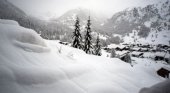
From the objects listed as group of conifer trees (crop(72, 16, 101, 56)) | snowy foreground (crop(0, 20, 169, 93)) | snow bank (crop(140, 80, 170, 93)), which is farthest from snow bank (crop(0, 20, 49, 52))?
group of conifer trees (crop(72, 16, 101, 56))

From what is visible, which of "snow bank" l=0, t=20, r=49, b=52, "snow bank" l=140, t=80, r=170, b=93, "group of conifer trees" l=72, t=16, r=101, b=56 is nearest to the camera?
"snow bank" l=140, t=80, r=170, b=93

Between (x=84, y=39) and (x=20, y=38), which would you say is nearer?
(x=20, y=38)

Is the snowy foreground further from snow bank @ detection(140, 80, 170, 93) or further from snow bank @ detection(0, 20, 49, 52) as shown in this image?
snow bank @ detection(140, 80, 170, 93)

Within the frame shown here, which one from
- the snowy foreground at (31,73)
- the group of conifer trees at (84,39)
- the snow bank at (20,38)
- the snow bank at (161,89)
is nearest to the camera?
the snowy foreground at (31,73)

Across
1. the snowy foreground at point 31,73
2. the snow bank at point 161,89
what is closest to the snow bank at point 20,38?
the snowy foreground at point 31,73

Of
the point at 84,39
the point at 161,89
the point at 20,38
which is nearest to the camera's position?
the point at 161,89

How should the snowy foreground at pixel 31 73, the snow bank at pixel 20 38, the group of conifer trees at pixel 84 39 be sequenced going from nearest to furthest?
1. the snowy foreground at pixel 31 73
2. the snow bank at pixel 20 38
3. the group of conifer trees at pixel 84 39

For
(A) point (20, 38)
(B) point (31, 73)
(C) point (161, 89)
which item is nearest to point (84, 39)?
(A) point (20, 38)

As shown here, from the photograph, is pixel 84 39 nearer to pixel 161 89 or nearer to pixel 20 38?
pixel 20 38

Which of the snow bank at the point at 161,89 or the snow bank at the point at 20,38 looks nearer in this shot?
the snow bank at the point at 161,89

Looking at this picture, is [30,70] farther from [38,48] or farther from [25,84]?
[38,48]

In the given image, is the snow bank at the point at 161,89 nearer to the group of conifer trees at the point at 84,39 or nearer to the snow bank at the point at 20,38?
the snow bank at the point at 20,38

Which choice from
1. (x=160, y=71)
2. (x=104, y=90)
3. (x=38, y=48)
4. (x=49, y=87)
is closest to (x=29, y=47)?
(x=38, y=48)

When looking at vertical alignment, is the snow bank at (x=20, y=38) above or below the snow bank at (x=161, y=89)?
above
